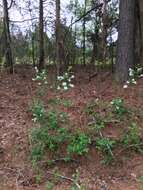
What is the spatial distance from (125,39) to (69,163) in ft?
13.7

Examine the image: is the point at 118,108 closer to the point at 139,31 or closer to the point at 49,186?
the point at 49,186

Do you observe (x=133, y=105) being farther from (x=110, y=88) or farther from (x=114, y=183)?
(x=114, y=183)

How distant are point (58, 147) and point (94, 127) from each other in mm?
739

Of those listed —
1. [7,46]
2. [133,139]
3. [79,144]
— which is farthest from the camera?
[7,46]

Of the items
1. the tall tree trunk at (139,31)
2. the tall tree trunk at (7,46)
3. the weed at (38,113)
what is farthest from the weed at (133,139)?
the tall tree trunk at (7,46)

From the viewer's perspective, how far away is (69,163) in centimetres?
647

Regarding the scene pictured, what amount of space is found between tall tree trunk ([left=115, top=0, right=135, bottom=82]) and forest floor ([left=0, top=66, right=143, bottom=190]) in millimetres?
498

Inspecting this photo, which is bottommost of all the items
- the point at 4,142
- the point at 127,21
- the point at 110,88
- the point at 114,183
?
the point at 114,183

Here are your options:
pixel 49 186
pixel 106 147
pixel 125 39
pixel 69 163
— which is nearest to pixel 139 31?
pixel 125 39

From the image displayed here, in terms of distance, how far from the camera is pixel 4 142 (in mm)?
6898

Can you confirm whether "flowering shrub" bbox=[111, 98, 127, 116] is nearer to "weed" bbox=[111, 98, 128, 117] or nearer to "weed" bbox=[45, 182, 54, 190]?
"weed" bbox=[111, 98, 128, 117]

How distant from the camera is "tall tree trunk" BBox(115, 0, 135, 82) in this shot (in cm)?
968

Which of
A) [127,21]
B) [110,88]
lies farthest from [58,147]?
[127,21]

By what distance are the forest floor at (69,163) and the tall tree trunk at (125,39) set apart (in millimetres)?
498
